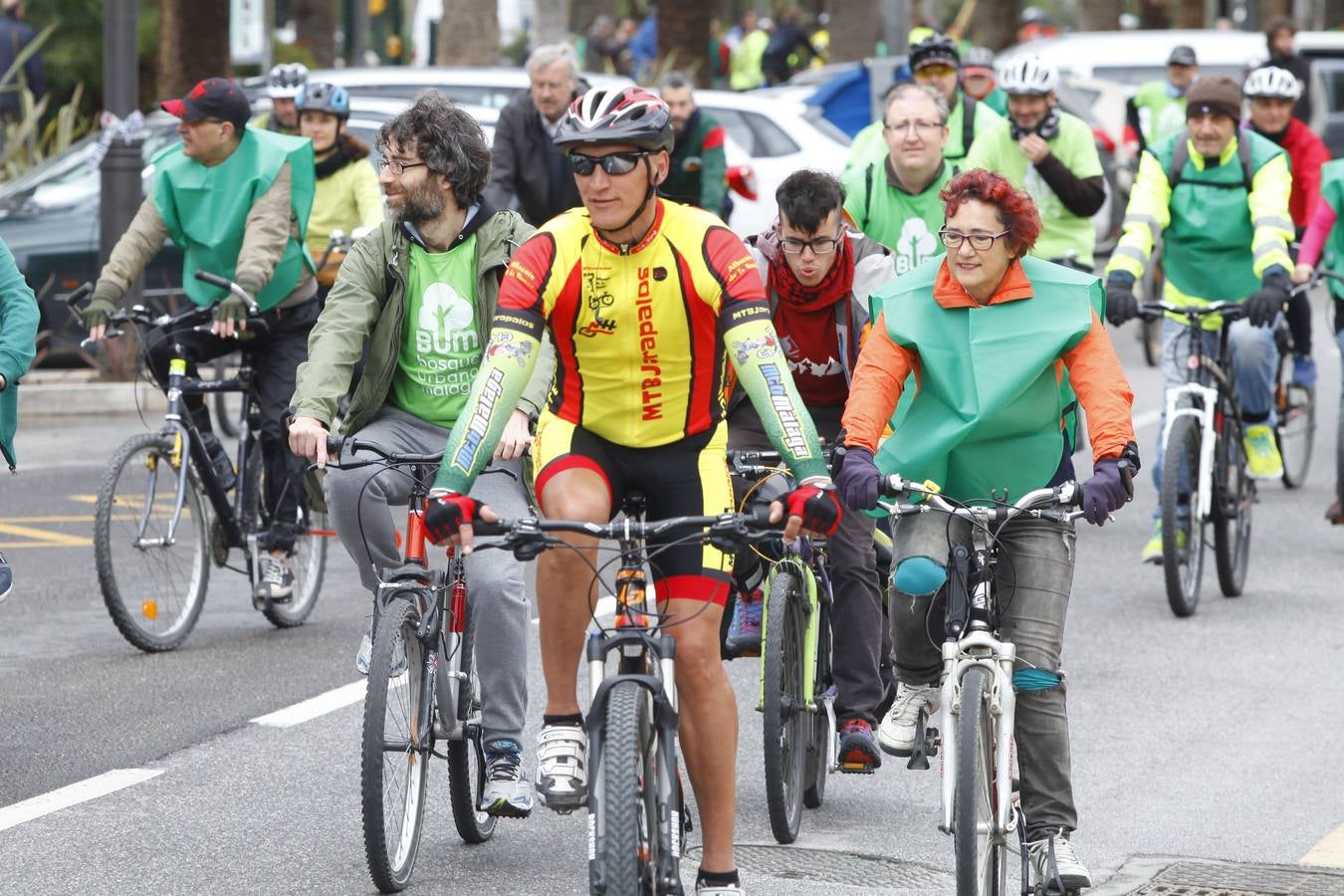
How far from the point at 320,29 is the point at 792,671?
27453mm

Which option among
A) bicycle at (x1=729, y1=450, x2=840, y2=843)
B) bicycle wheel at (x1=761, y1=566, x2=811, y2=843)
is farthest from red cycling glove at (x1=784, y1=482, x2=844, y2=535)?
bicycle wheel at (x1=761, y1=566, x2=811, y2=843)

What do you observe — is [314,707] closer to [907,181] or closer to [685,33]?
[907,181]

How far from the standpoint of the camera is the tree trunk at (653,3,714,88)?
2881cm

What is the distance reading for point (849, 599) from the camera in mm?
6629

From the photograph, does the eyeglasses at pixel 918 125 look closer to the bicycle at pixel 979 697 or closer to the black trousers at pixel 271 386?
the black trousers at pixel 271 386

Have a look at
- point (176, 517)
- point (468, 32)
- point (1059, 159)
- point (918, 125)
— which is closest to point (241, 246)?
point (176, 517)

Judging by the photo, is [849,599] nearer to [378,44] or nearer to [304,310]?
[304,310]

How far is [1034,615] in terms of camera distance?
5.34 meters

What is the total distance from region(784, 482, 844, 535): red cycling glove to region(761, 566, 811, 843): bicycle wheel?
1.31 metres

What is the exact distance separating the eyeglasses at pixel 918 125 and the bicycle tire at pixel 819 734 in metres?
2.43

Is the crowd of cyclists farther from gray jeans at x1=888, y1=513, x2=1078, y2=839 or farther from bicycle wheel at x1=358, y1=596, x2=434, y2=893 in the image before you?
bicycle wheel at x1=358, y1=596, x2=434, y2=893

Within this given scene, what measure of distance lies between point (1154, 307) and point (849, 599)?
2965mm

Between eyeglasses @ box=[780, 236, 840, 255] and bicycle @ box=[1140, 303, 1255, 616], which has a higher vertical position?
eyeglasses @ box=[780, 236, 840, 255]

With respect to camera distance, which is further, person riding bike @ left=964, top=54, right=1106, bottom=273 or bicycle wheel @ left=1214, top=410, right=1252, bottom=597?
person riding bike @ left=964, top=54, right=1106, bottom=273
